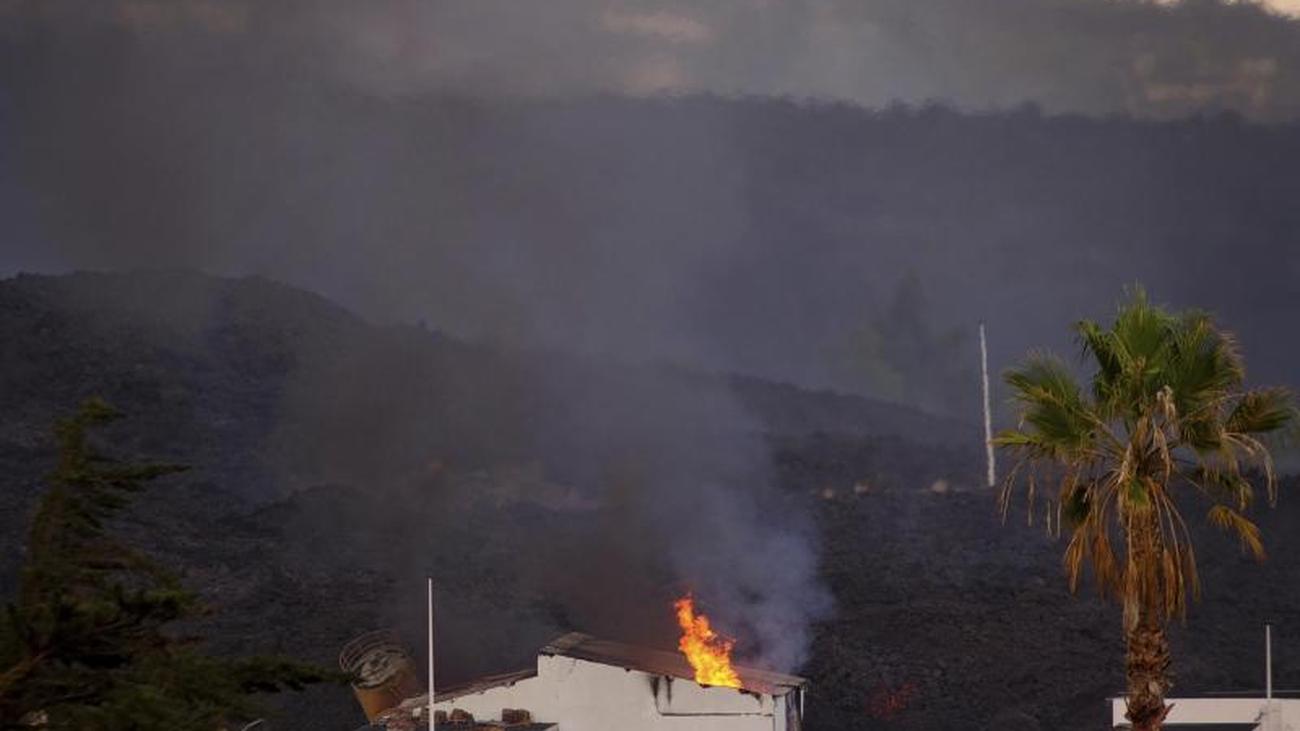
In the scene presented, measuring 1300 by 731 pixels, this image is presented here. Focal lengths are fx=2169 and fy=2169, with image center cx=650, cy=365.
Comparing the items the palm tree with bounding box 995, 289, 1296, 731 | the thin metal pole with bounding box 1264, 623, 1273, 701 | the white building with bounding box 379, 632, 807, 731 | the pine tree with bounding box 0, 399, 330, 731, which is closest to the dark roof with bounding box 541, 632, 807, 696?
the white building with bounding box 379, 632, 807, 731

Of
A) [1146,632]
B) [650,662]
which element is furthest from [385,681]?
[1146,632]

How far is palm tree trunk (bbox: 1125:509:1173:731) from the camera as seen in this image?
1032 inches

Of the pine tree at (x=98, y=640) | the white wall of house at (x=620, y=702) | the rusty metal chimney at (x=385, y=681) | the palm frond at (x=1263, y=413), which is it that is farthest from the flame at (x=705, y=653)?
the pine tree at (x=98, y=640)

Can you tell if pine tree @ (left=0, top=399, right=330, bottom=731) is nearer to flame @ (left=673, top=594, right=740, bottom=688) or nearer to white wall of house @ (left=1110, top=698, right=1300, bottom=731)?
white wall of house @ (left=1110, top=698, right=1300, bottom=731)

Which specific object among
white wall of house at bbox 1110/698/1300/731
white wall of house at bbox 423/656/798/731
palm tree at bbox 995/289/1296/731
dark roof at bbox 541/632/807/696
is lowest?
white wall of house at bbox 1110/698/1300/731

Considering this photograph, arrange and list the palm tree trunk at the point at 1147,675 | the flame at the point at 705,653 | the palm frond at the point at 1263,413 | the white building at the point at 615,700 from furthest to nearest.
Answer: the flame at the point at 705,653 → the white building at the point at 615,700 → the palm frond at the point at 1263,413 → the palm tree trunk at the point at 1147,675

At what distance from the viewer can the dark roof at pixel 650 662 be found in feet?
163

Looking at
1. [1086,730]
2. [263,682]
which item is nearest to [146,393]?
[1086,730]

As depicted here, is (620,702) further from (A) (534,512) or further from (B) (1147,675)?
(A) (534,512)

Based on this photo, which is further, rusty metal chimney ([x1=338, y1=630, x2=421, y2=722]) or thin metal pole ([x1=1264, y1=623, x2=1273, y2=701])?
rusty metal chimney ([x1=338, y1=630, x2=421, y2=722])

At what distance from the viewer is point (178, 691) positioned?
47.4ft

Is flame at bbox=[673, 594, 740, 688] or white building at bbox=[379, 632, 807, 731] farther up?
flame at bbox=[673, 594, 740, 688]

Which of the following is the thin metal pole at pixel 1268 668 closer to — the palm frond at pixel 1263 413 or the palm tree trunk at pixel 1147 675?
the palm frond at pixel 1263 413

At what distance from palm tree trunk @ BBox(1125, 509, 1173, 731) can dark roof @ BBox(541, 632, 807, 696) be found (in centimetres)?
2257
